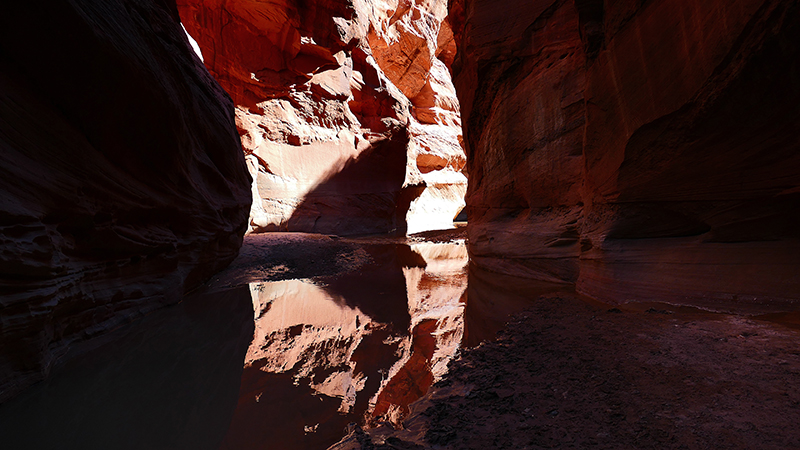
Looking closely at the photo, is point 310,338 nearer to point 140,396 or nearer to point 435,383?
point 140,396

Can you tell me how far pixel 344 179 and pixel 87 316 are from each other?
1386cm

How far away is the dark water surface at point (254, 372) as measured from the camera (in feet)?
7.50

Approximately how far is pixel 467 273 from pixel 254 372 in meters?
5.85

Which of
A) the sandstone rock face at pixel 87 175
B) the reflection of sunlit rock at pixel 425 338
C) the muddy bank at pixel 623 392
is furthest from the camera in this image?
the sandstone rock face at pixel 87 175

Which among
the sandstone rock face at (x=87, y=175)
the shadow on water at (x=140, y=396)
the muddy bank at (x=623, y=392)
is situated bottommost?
the shadow on water at (x=140, y=396)

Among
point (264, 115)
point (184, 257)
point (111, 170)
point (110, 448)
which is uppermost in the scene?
point (264, 115)

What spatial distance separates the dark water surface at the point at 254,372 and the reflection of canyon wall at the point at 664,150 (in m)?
1.41

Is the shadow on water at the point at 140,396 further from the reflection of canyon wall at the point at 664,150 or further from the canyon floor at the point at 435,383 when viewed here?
the reflection of canyon wall at the point at 664,150

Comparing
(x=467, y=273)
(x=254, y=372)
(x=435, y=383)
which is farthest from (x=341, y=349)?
(x=467, y=273)

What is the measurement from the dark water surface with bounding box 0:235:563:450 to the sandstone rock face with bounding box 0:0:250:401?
1.45 ft

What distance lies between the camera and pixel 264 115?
1490cm

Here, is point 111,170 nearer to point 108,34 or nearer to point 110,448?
point 108,34

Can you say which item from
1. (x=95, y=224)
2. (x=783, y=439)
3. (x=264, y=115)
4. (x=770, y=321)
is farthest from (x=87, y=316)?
(x=264, y=115)

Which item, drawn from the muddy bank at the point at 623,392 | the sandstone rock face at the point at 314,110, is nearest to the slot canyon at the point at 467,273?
the muddy bank at the point at 623,392
